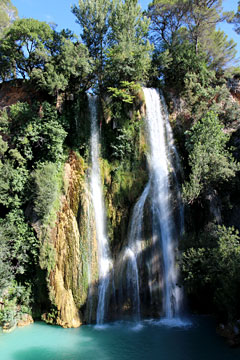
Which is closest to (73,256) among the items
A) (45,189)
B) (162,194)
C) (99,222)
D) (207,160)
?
(99,222)

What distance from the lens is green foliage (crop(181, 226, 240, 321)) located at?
9.98m

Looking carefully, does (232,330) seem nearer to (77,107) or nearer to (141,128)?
(141,128)

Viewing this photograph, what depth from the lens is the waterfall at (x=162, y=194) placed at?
44.1ft

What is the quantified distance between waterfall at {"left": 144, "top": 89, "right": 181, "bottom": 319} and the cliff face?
3.62 m

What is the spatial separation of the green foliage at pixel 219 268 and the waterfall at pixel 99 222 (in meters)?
4.11

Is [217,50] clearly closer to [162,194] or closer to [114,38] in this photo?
[114,38]

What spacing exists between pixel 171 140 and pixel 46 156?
7.74 meters

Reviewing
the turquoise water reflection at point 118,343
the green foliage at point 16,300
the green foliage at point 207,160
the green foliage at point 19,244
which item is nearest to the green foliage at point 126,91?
the green foliage at point 207,160

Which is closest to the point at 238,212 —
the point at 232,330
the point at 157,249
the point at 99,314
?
the point at 157,249

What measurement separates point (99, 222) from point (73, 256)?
7.47 feet

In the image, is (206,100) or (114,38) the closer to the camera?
(114,38)

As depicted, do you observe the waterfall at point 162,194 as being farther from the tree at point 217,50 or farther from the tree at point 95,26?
the tree at point 217,50

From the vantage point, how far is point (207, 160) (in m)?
14.6

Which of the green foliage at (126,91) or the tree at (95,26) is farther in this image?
the tree at (95,26)
